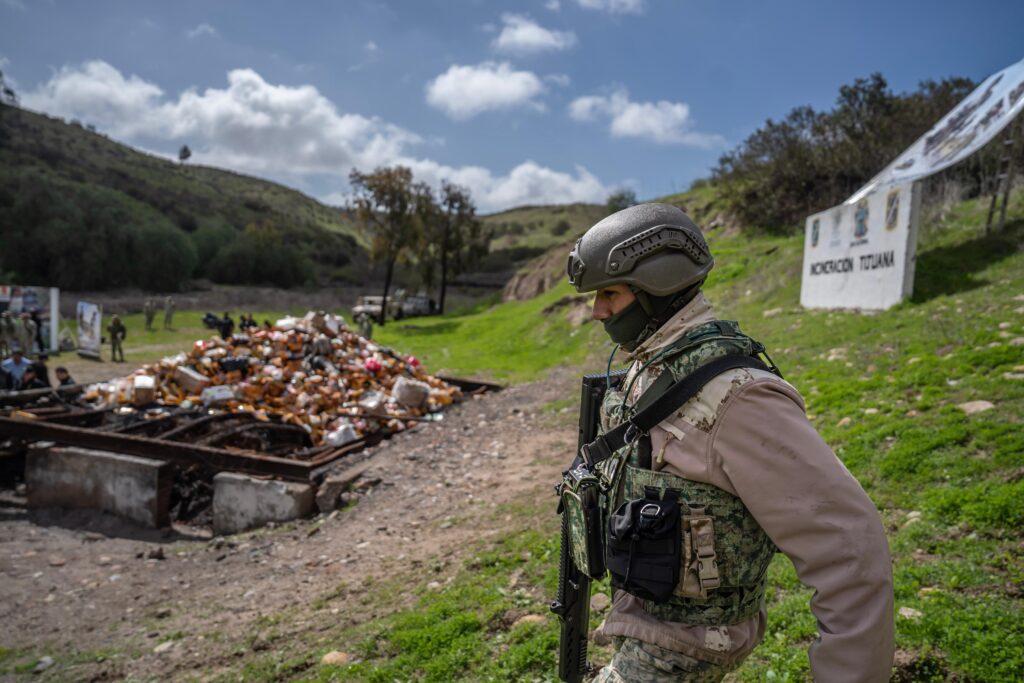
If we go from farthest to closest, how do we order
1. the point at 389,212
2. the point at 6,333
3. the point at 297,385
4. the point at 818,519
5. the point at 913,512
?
the point at 389,212
the point at 6,333
the point at 297,385
the point at 913,512
the point at 818,519

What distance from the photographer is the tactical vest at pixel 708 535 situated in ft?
5.29

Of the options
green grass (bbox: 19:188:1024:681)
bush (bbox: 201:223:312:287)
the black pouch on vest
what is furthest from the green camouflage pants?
bush (bbox: 201:223:312:287)

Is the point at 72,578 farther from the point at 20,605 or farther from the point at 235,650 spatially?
the point at 235,650

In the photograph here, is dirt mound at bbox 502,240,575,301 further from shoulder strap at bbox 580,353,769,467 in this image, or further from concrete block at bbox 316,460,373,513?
shoulder strap at bbox 580,353,769,467

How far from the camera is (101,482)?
793 cm

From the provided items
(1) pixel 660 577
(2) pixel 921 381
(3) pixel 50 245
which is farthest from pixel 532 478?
(3) pixel 50 245

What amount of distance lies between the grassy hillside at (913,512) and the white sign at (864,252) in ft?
1.80

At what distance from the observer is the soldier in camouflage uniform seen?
1383 millimetres

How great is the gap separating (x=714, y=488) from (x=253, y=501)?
6.88 m

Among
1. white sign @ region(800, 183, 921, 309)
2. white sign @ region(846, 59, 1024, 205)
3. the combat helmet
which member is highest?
white sign @ region(846, 59, 1024, 205)

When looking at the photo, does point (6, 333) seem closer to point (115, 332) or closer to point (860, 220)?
point (115, 332)

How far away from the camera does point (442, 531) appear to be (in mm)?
5871

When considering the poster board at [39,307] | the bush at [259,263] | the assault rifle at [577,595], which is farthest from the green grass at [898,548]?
the bush at [259,263]

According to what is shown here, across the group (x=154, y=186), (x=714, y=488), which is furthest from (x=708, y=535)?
(x=154, y=186)
